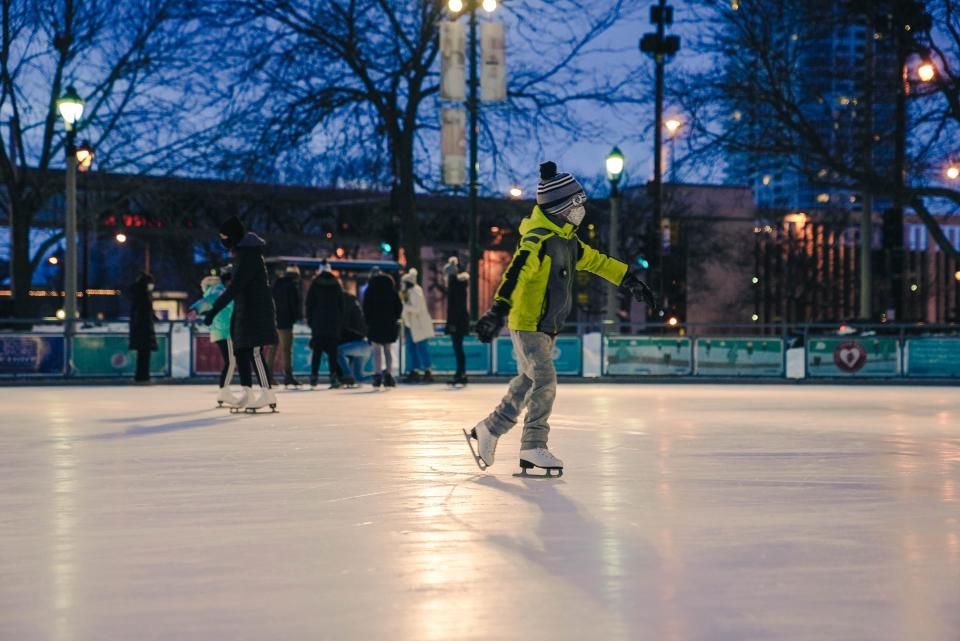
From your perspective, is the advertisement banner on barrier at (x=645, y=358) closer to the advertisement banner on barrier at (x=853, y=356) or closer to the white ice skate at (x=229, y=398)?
the advertisement banner on barrier at (x=853, y=356)

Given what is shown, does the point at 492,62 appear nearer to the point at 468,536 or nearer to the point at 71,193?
the point at 71,193

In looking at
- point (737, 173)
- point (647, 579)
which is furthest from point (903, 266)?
point (647, 579)

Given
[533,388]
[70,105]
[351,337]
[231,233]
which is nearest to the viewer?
[533,388]

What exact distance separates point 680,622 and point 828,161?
24673 mm

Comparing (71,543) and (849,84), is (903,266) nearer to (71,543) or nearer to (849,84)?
(849,84)

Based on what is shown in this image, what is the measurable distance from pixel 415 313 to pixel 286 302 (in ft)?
6.30

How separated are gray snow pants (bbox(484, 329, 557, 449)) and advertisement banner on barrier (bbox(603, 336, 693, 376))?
54.3 feet

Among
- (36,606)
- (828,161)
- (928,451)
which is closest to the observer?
(36,606)

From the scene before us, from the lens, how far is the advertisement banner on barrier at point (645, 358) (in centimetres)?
2569

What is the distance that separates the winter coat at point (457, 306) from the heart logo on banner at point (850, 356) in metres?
7.28

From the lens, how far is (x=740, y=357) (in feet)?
84.7

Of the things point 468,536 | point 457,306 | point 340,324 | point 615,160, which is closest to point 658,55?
point 615,160

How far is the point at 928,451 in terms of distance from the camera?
37.1ft

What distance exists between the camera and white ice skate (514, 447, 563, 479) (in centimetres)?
907
